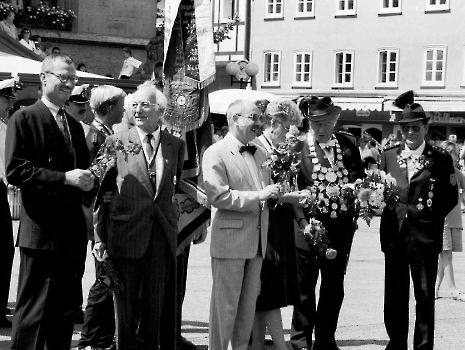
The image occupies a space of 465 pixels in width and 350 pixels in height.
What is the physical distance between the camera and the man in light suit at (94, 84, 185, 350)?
7.01 m

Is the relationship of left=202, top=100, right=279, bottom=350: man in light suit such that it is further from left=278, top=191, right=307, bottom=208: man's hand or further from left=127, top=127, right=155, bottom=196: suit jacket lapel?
left=127, top=127, right=155, bottom=196: suit jacket lapel

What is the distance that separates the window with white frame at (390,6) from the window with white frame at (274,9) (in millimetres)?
6060

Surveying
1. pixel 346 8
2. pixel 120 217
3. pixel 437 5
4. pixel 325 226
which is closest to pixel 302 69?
pixel 346 8

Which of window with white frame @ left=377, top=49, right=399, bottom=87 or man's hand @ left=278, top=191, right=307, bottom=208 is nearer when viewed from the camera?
man's hand @ left=278, top=191, right=307, bottom=208

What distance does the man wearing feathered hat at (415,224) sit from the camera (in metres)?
8.43

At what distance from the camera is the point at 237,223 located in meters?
7.46

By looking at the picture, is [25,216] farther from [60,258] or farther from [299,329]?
[299,329]

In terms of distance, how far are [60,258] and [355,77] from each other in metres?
44.2

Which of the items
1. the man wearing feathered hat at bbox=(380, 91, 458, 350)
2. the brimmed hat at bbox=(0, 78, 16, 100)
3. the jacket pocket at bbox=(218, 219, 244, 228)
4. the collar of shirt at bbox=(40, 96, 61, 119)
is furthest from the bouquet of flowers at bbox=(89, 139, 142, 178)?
the brimmed hat at bbox=(0, 78, 16, 100)

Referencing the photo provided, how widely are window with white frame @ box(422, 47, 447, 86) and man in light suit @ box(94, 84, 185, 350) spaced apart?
135ft

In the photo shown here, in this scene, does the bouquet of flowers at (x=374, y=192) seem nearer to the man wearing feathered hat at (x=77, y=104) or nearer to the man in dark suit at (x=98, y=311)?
the man in dark suit at (x=98, y=311)

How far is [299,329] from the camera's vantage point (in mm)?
8555

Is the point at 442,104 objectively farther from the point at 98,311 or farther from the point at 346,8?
the point at 98,311

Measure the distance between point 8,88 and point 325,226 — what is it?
3269mm
